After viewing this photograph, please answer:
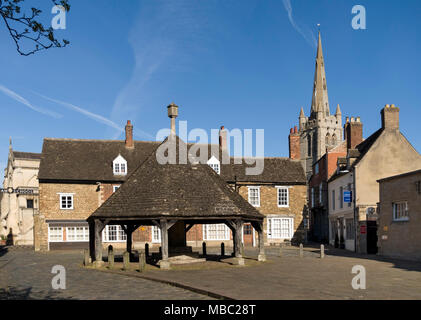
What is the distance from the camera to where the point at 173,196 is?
2269cm

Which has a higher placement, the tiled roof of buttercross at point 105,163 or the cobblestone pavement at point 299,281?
the tiled roof of buttercross at point 105,163

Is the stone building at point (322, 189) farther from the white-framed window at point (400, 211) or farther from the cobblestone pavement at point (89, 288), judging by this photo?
the cobblestone pavement at point (89, 288)

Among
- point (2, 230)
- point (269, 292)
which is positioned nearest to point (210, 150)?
point (2, 230)

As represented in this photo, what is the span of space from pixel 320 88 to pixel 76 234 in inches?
3701

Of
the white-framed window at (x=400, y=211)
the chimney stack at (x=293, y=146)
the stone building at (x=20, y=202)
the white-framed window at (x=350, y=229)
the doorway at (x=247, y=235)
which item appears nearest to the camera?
the white-framed window at (x=400, y=211)

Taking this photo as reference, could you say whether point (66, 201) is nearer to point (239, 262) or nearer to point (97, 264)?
point (97, 264)

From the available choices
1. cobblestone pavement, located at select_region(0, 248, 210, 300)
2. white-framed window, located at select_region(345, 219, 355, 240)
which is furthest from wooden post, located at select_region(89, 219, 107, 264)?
white-framed window, located at select_region(345, 219, 355, 240)

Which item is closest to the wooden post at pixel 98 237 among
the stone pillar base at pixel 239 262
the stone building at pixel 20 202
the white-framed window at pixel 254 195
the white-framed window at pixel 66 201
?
the stone pillar base at pixel 239 262

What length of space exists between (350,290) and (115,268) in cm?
1166

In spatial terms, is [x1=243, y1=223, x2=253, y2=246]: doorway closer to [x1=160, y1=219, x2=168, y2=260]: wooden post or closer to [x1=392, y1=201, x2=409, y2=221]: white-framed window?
[x1=392, y1=201, x2=409, y2=221]: white-framed window

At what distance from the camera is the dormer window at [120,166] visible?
44.0 metres

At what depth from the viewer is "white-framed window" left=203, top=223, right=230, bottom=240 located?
43.8 metres

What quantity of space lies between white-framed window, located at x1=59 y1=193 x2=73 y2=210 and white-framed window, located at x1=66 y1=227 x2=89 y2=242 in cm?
182
